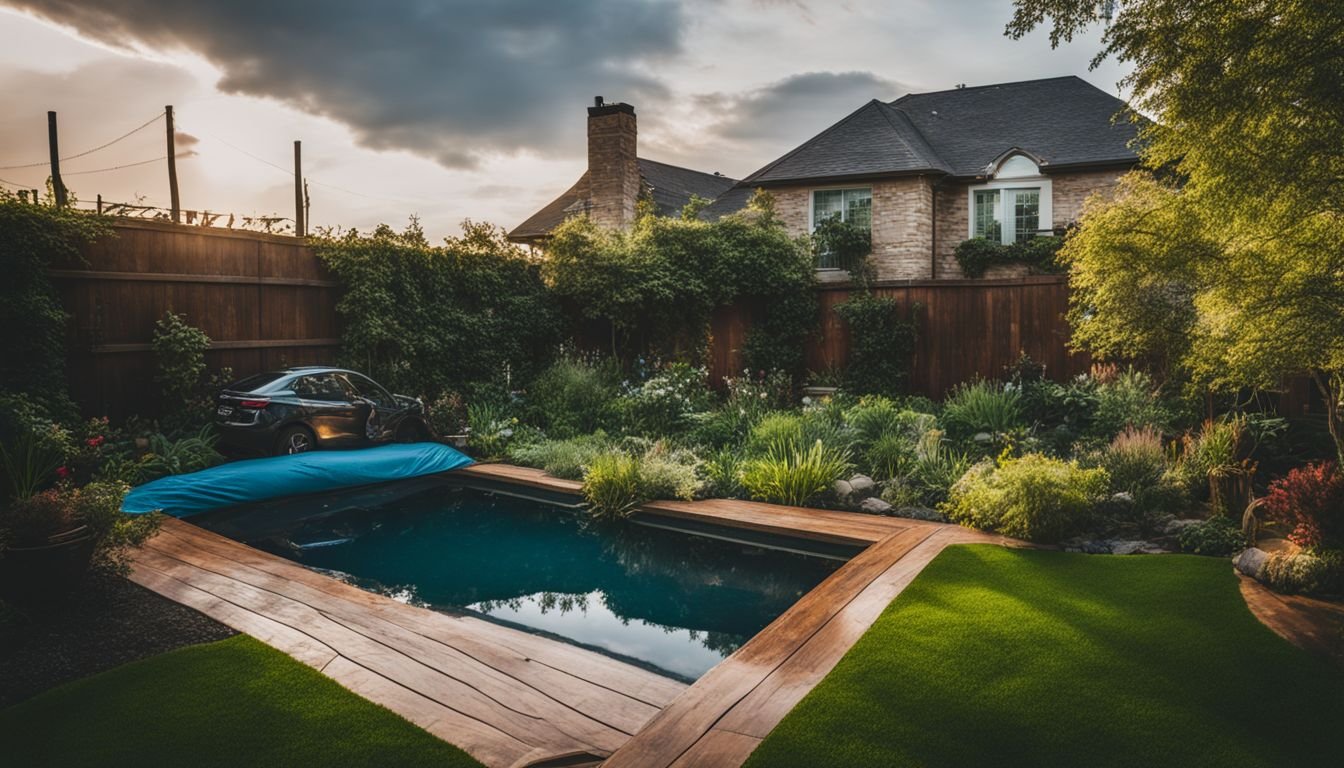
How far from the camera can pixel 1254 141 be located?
421 centimetres

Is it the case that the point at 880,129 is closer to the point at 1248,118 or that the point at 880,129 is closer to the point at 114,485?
the point at 1248,118

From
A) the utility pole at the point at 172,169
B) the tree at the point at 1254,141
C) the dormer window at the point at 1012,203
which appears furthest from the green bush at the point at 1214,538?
the utility pole at the point at 172,169

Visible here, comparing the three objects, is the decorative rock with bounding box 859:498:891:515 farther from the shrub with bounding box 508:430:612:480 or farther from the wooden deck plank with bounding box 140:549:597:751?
the wooden deck plank with bounding box 140:549:597:751

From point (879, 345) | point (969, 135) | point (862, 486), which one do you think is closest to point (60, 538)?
point (862, 486)

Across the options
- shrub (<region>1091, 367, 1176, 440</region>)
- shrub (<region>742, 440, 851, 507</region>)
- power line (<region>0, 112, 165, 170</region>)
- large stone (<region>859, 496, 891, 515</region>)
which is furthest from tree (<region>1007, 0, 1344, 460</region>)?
power line (<region>0, 112, 165, 170</region>)

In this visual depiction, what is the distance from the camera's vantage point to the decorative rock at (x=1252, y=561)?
4.52m

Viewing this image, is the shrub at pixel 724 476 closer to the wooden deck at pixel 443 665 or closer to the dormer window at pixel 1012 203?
the wooden deck at pixel 443 665

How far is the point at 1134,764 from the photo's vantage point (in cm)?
262

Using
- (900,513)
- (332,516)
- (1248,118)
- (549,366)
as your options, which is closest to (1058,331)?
(900,513)

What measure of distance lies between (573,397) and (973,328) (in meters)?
5.72

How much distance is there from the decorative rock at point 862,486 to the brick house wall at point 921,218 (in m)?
10.3

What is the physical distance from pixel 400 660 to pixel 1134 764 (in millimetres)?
3064

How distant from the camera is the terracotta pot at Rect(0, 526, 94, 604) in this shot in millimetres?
3934

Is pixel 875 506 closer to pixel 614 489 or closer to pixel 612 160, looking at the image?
pixel 614 489
